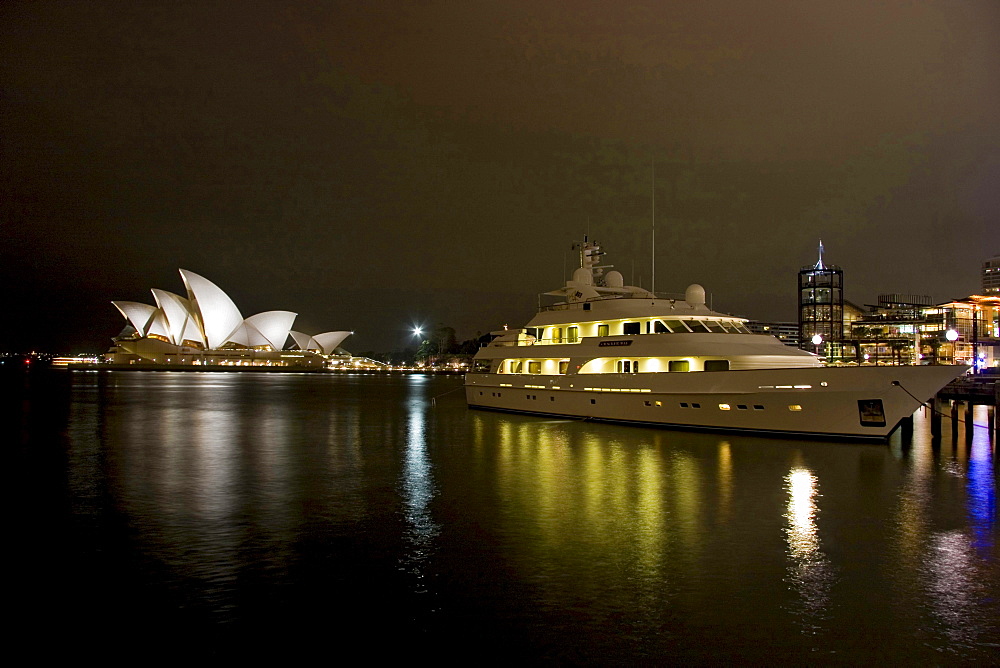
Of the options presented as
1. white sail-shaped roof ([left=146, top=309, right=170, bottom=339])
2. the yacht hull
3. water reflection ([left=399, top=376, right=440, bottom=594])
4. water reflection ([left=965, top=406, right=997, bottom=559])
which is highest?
white sail-shaped roof ([left=146, top=309, right=170, bottom=339])

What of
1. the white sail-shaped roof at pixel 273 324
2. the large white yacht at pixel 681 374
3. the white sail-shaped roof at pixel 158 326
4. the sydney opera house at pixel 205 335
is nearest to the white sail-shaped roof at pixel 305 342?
the sydney opera house at pixel 205 335

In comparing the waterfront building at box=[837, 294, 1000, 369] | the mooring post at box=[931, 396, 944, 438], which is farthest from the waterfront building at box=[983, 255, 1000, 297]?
the mooring post at box=[931, 396, 944, 438]

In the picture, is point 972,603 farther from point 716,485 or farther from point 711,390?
point 711,390

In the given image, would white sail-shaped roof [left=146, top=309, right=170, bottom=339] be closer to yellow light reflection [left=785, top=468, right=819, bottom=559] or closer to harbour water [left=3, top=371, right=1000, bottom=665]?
harbour water [left=3, top=371, right=1000, bottom=665]

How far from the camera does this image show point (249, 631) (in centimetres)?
A: 891

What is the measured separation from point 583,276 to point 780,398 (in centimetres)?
1445

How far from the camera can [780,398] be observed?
25.2 meters

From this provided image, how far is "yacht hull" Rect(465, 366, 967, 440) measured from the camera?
77.8ft

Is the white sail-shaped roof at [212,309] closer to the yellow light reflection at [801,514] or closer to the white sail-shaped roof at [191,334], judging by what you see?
the white sail-shaped roof at [191,334]

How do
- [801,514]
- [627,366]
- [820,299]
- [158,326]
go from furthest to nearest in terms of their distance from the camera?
1. [158,326]
2. [820,299]
3. [627,366]
4. [801,514]

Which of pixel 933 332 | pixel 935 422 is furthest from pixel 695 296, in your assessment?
pixel 933 332

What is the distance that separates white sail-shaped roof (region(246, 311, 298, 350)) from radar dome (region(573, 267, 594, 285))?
435 ft

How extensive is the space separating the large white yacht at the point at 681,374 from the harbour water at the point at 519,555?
1522 mm

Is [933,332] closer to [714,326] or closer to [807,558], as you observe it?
[714,326]
